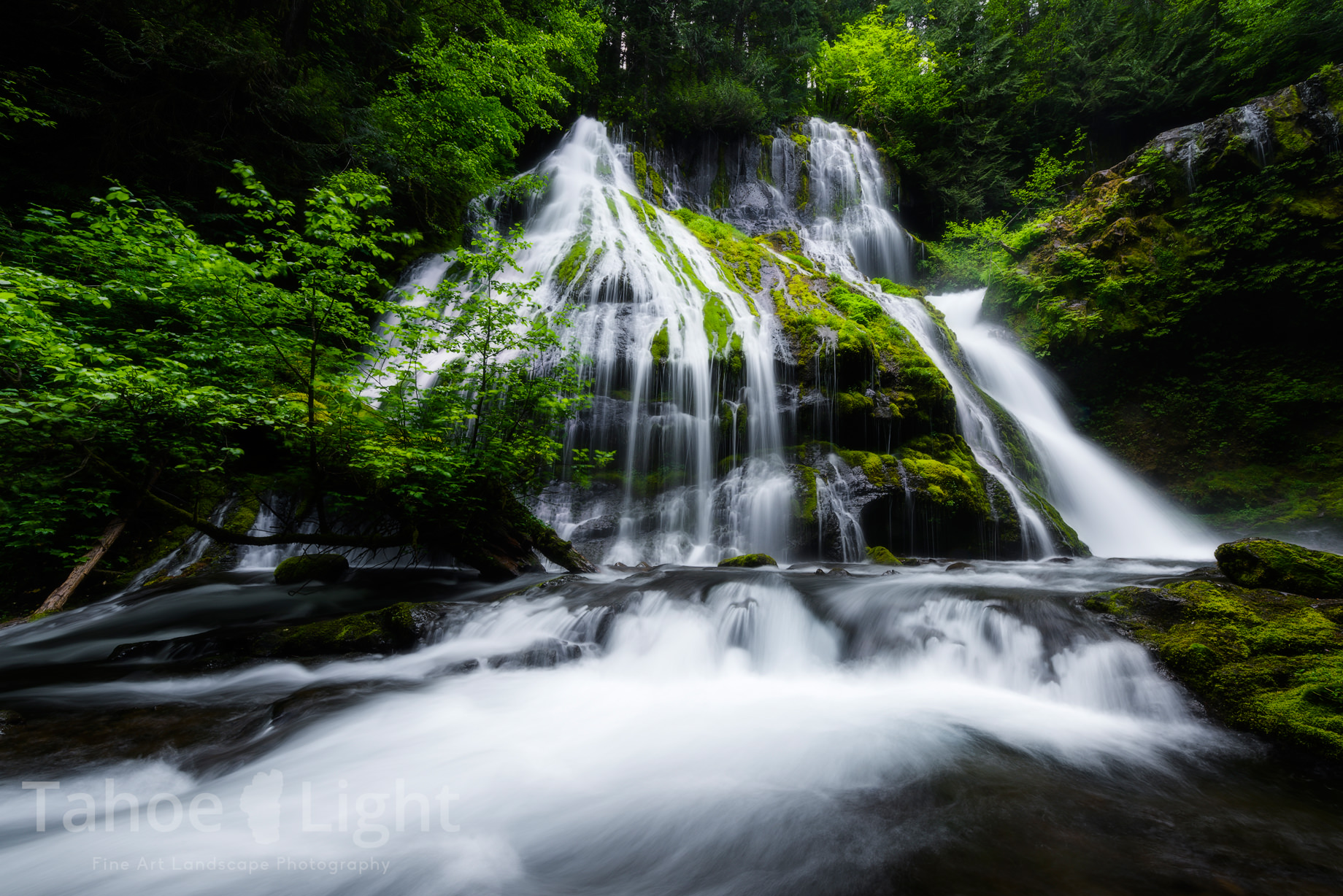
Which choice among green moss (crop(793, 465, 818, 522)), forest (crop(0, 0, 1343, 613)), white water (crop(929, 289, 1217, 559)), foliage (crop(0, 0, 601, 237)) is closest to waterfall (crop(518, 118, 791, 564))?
green moss (crop(793, 465, 818, 522))

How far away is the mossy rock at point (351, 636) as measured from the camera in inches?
153

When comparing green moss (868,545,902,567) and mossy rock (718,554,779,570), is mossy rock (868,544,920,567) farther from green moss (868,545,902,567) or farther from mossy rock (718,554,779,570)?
mossy rock (718,554,779,570)

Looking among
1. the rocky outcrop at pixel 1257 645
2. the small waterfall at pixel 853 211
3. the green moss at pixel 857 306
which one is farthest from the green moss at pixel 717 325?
the small waterfall at pixel 853 211

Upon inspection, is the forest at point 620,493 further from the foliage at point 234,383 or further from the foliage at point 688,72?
the foliage at point 688,72

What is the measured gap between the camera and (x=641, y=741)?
115 inches

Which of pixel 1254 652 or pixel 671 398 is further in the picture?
pixel 671 398

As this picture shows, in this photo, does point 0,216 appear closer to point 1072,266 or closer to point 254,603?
point 254,603

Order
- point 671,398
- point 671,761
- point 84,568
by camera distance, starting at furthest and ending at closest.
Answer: point 671,398, point 84,568, point 671,761

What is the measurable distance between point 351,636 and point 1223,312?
16196 millimetres

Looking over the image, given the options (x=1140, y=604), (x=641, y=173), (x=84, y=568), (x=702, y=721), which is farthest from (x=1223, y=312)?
(x=84, y=568)

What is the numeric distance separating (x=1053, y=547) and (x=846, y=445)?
3375 millimetres

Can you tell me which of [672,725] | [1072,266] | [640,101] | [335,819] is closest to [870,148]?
[640,101]

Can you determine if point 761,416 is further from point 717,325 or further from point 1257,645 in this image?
point 1257,645

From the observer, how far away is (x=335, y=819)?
2.06 meters
